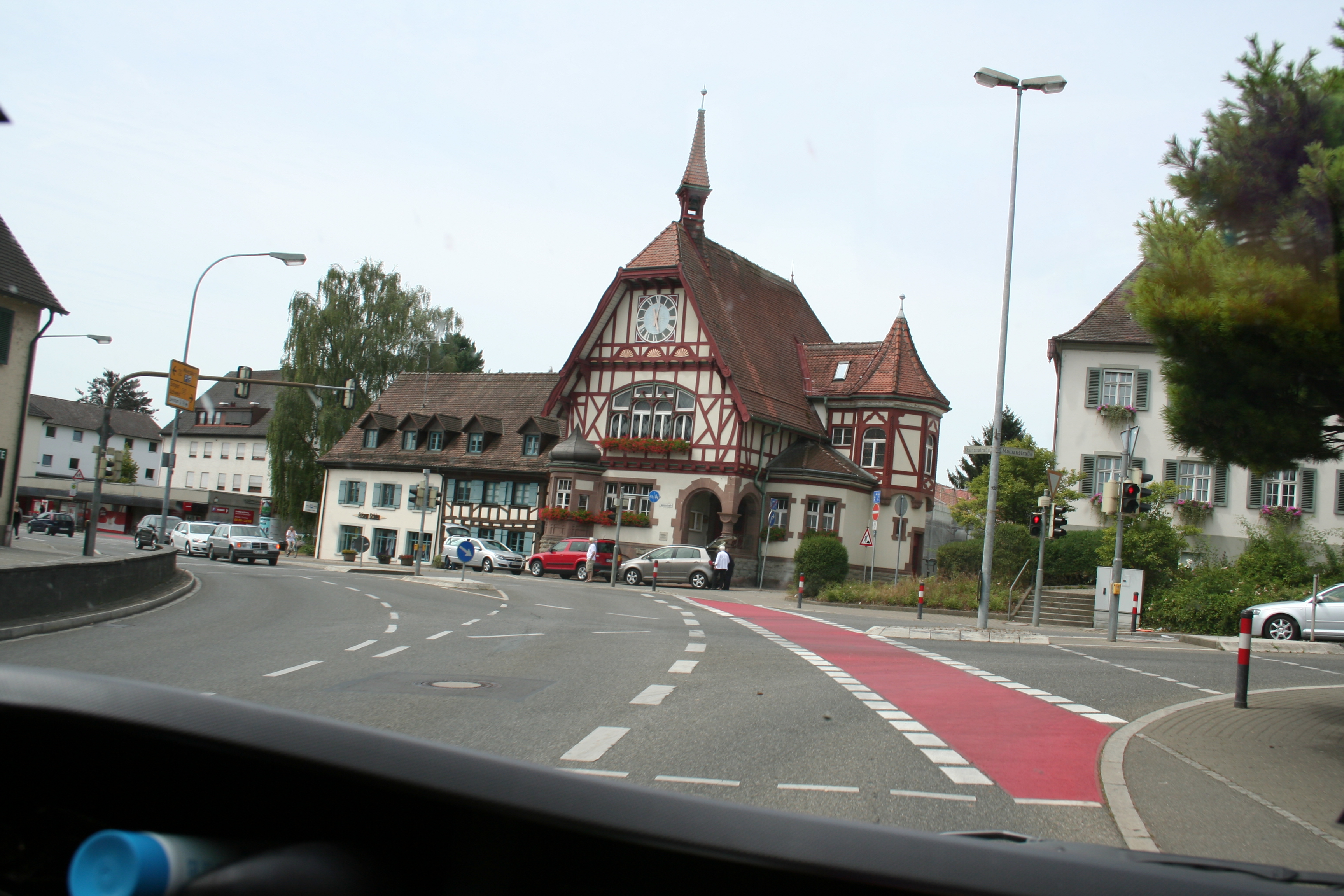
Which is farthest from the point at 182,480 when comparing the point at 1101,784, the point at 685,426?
the point at 1101,784

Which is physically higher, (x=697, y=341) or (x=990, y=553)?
(x=697, y=341)

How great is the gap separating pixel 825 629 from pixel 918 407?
2792 centimetres

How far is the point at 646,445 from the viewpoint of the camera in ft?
151

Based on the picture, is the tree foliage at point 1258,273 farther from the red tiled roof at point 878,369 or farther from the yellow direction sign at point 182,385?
the red tiled roof at point 878,369

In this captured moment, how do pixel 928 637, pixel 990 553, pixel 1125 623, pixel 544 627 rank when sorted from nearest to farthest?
pixel 544 627 < pixel 928 637 < pixel 990 553 < pixel 1125 623

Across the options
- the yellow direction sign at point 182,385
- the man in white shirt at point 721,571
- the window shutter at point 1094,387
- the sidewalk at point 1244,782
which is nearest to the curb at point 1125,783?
the sidewalk at point 1244,782

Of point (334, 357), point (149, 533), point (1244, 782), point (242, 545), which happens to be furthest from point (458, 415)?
point (1244, 782)

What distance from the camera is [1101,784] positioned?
723 centimetres

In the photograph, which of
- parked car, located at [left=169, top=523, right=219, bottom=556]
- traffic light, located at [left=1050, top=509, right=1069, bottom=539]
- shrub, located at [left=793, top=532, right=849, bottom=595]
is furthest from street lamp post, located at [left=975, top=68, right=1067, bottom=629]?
parked car, located at [left=169, top=523, right=219, bottom=556]

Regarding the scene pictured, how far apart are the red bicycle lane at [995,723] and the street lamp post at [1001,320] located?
7768 millimetres

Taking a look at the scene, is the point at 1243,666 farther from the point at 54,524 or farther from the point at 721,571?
the point at 54,524

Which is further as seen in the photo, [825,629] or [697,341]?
[697,341]

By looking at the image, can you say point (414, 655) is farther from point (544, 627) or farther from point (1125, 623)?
point (1125, 623)

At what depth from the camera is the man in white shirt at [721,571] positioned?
130ft
